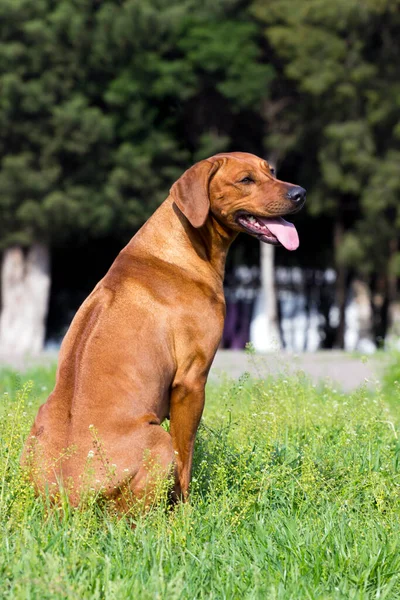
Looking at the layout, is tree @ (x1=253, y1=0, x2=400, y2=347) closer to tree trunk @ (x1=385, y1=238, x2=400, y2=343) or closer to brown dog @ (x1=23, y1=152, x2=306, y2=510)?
tree trunk @ (x1=385, y1=238, x2=400, y2=343)

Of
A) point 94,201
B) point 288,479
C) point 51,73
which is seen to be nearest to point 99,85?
point 51,73

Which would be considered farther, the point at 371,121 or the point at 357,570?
the point at 371,121

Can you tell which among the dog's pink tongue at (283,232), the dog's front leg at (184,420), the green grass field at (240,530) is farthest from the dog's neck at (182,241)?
the green grass field at (240,530)

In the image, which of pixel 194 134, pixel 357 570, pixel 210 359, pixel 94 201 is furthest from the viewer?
pixel 194 134

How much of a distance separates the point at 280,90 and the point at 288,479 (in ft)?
81.4

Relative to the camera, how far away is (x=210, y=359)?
4.65m

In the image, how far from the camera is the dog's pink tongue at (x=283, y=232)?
16.6 feet

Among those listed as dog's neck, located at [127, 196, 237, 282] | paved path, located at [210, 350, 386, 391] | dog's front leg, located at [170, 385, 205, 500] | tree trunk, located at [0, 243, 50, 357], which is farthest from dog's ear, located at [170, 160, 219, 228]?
tree trunk, located at [0, 243, 50, 357]

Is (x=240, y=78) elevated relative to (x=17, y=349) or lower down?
elevated

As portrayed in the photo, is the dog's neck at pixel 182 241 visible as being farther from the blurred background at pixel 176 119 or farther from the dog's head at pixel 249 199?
the blurred background at pixel 176 119

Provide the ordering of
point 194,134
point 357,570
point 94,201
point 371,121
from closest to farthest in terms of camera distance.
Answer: point 357,570
point 94,201
point 371,121
point 194,134

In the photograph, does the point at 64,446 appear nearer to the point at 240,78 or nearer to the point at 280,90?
the point at 240,78

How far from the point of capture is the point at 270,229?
16.6ft

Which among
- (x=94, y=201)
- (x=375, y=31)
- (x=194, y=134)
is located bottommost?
(x=94, y=201)
